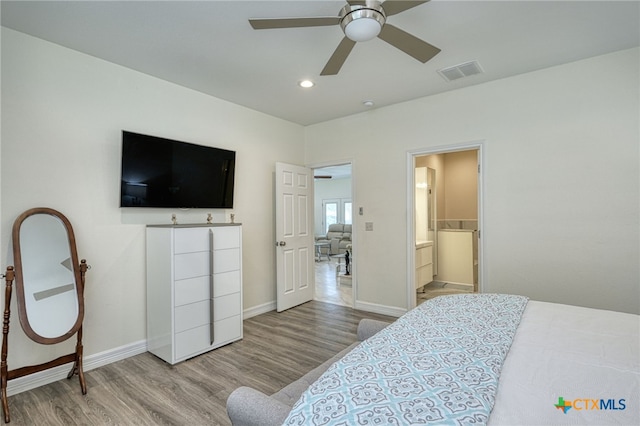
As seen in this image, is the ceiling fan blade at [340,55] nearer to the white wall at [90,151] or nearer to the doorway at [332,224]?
the white wall at [90,151]

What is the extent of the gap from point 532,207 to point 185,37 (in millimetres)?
3451

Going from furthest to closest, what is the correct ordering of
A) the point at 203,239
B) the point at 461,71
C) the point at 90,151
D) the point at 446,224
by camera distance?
the point at 446,224 → the point at 461,71 → the point at 203,239 → the point at 90,151

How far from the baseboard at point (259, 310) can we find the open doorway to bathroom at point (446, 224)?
212cm

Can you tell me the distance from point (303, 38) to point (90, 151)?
2.02 meters

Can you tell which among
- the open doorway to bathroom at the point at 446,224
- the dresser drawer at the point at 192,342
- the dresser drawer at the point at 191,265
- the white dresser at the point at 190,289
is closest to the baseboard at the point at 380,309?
the open doorway to bathroom at the point at 446,224

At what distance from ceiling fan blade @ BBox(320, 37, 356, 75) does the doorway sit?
407 centimetres

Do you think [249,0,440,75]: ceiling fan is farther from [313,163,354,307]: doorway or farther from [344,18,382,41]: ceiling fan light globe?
[313,163,354,307]: doorway

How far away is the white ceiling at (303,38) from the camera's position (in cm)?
209

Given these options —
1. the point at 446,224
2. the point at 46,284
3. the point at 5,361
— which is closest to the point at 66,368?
the point at 5,361

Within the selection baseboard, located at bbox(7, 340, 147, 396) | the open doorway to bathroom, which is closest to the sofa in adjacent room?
the open doorway to bathroom

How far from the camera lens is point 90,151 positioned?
2.65 meters

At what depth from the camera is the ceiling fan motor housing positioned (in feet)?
5.57

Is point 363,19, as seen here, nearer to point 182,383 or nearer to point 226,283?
point 226,283

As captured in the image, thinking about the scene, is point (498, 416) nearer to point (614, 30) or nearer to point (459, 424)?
point (459, 424)
